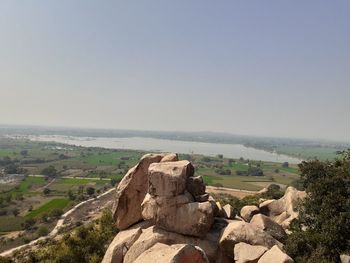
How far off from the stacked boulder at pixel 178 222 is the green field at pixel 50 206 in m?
64.6

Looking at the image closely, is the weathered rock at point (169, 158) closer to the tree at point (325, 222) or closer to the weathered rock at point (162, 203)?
the weathered rock at point (162, 203)

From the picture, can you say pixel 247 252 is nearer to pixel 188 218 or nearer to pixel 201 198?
pixel 188 218

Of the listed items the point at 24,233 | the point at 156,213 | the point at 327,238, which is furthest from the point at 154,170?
the point at 24,233

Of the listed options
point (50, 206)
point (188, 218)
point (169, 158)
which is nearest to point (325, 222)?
point (188, 218)

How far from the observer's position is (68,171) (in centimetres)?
16362

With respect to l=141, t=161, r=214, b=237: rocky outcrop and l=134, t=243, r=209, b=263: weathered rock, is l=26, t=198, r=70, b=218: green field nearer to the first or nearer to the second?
l=141, t=161, r=214, b=237: rocky outcrop

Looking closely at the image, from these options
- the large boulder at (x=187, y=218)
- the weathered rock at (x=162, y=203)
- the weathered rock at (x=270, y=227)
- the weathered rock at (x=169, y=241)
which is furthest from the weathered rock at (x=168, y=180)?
the weathered rock at (x=270, y=227)

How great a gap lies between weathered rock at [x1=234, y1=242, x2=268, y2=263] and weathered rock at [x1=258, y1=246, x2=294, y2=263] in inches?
26.6

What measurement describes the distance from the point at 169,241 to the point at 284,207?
712 inches

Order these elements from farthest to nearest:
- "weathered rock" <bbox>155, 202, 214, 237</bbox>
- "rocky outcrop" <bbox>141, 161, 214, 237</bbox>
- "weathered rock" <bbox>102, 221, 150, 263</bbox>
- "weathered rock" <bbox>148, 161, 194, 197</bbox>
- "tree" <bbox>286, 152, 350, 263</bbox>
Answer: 1. "weathered rock" <bbox>148, 161, 194, 197</bbox>
2. "weathered rock" <bbox>102, 221, 150, 263</bbox>
3. "rocky outcrop" <bbox>141, 161, 214, 237</bbox>
4. "weathered rock" <bbox>155, 202, 214, 237</bbox>
5. "tree" <bbox>286, 152, 350, 263</bbox>

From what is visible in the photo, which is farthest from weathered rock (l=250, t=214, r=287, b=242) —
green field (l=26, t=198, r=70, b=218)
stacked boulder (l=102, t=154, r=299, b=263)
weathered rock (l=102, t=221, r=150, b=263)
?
green field (l=26, t=198, r=70, b=218)

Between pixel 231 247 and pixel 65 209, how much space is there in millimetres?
72217

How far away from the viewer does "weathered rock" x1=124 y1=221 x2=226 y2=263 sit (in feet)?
73.0

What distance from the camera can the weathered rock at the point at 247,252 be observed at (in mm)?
19714
